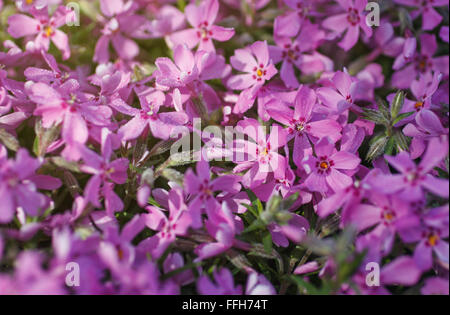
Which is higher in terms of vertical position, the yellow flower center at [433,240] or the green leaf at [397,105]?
the green leaf at [397,105]

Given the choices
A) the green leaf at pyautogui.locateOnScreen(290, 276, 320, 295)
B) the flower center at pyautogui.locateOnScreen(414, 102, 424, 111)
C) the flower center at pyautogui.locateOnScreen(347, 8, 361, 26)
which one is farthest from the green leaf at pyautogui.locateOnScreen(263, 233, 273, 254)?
the flower center at pyautogui.locateOnScreen(347, 8, 361, 26)

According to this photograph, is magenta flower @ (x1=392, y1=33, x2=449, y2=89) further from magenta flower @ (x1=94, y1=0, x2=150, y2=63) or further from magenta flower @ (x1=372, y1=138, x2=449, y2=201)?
magenta flower @ (x1=94, y1=0, x2=150, y2=63)

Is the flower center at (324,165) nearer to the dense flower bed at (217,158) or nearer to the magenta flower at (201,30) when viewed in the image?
the dense flower bed at (217,158)

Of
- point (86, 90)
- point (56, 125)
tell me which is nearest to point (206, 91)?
point (86, 90)

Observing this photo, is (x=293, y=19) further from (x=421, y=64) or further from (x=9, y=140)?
(x=9, y=140)

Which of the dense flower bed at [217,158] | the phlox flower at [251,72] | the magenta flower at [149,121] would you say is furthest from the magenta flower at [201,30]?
the magenta flower at [149,121]
